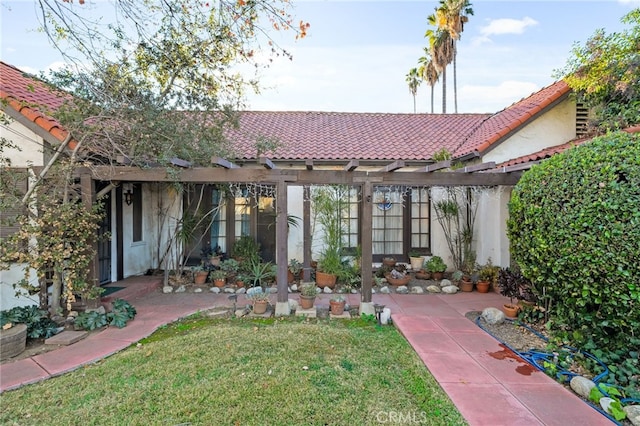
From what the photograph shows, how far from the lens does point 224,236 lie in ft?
32.7

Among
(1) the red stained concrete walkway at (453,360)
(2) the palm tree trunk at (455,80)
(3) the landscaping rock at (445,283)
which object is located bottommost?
(1) the red stained concrete walkway at (453,360)

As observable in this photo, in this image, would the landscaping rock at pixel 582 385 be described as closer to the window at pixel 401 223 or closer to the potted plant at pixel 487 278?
the potted plant at pixel 487 278

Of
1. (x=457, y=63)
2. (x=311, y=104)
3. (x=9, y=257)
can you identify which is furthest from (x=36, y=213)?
(x=457, y=63)

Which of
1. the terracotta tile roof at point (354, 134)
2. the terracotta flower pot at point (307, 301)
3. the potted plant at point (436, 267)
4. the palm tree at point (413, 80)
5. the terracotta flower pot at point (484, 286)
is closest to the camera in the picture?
the terracotta flower pot at point (307, 301)

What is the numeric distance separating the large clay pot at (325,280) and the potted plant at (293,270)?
2.32 ft

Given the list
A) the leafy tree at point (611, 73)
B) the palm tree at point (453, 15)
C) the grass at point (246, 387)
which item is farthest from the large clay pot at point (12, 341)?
the palm tree at point (453, 15)

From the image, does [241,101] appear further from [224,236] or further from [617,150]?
[617,150]

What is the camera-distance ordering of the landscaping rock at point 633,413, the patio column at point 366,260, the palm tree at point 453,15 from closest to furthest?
the landscaping rock at point 633,413 → the patio column at point 366,260 → the palm tree at point 453,15

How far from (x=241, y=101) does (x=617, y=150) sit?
239 inches

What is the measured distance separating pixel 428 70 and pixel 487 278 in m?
20.7

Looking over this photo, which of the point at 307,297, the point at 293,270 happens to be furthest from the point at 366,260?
the point at 293,270

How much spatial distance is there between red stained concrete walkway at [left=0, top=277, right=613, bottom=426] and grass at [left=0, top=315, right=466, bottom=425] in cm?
23

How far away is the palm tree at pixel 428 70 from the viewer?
24.0m

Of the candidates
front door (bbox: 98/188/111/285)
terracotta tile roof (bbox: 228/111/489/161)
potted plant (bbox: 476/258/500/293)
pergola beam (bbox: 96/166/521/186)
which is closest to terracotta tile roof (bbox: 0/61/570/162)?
terracotta tile roof (bbox: 228/111/489/161)
